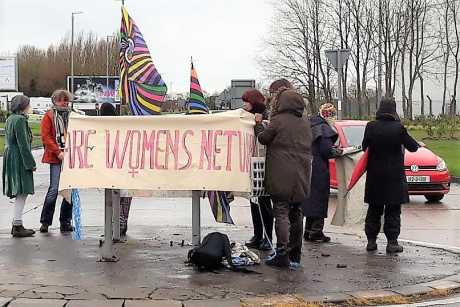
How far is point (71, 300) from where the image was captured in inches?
240

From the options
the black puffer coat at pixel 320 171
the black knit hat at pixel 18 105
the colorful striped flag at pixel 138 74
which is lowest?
the black puffer coat at pixel 320 171

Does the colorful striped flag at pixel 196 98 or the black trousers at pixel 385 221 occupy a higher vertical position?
the colorful striped flag at pixel 196 98

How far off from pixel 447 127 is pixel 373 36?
12.5 meters

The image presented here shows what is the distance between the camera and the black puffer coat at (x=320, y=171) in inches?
368

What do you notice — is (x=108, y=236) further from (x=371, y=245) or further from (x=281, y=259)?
(x=371, y=245)

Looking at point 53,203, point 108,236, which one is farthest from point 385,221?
point 53,203

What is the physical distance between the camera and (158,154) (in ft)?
25.0

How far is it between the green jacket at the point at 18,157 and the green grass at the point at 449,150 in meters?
13.2

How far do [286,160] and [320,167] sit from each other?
6.60 feet

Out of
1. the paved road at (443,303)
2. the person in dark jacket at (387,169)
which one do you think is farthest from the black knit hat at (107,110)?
the paved road at (443,303)

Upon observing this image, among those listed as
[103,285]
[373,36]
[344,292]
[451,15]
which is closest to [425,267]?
[344,292]

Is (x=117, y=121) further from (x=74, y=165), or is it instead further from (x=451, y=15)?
(x=451, y=15)

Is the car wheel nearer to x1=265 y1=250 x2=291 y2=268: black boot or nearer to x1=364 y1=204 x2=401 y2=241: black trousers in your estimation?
x1=364 y1=204 x2=401 y2=241: black trousers

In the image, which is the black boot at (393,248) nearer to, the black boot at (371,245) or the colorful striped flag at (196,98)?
the black boot at (371,245)
